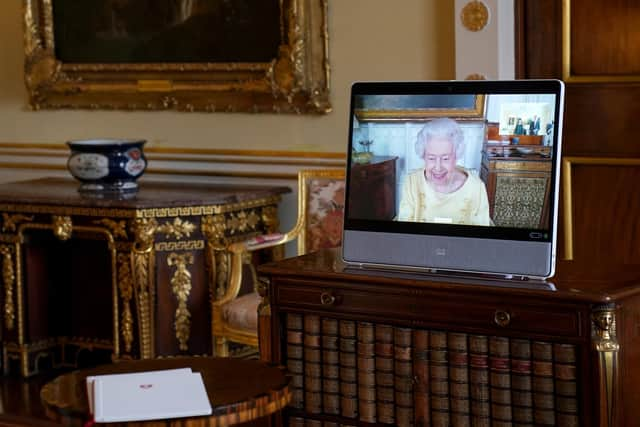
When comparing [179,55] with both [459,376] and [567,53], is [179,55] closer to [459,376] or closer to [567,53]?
[567,53]

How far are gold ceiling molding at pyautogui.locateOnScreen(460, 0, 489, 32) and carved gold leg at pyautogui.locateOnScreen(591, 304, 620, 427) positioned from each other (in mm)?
2119

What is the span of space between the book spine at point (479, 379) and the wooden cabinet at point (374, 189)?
1.48 feet

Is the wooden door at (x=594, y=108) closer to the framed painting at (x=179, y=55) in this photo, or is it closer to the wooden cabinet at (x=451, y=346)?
the framed painting at (x=179, y=55)

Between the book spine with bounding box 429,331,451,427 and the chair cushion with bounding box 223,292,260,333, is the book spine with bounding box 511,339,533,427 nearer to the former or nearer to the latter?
the book spine with bounding box 429,331,451,427

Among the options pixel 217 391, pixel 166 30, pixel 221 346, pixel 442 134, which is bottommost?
pixel 221 346

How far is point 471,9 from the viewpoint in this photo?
15.6ft

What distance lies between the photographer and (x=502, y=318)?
301 cm

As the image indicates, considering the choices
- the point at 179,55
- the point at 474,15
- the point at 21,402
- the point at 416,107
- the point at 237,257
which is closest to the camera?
the point at 416,107

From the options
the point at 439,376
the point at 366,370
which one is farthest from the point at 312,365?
the point at 439,376

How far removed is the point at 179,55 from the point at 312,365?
8.89ft

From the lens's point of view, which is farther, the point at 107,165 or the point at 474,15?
the point at 107,165

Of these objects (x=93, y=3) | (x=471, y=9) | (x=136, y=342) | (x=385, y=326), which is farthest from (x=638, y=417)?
(x=93, y=3)

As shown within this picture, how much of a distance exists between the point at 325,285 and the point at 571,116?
1773 mm

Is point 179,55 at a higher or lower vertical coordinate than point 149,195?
higher
